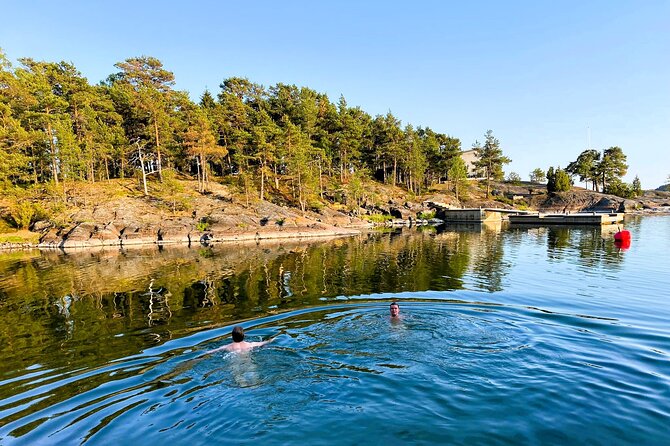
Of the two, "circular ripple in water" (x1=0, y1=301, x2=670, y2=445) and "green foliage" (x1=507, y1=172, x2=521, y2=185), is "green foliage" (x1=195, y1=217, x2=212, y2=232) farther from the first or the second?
"green foliage" (x1=507, y1=172, x2=521, y2=185)

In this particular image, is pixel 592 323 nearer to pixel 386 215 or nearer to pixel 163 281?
pixel 163 281

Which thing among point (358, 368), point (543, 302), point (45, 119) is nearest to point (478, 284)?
point (543, 302)

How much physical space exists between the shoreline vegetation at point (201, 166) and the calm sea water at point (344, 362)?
119 ft

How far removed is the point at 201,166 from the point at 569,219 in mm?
74571

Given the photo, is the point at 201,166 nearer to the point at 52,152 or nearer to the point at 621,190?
the point at 52,152

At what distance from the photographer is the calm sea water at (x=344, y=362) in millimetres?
7438

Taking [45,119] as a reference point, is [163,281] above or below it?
below

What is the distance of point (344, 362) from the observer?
10406mm

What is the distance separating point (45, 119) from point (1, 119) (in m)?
5.32

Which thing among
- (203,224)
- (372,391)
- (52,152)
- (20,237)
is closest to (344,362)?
(372,391)

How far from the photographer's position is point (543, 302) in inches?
667

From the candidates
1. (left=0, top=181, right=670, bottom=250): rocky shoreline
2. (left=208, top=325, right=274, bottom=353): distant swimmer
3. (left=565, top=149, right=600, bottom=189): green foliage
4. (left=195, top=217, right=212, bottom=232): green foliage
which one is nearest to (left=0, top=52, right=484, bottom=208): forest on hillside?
(left=0, top=181, right=670, bottom=250): rocky shoreline

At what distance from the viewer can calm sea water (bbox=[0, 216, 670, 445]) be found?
293 inches

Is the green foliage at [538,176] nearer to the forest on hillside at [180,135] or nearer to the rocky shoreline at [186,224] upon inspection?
the forest on hillside at [180,135]
